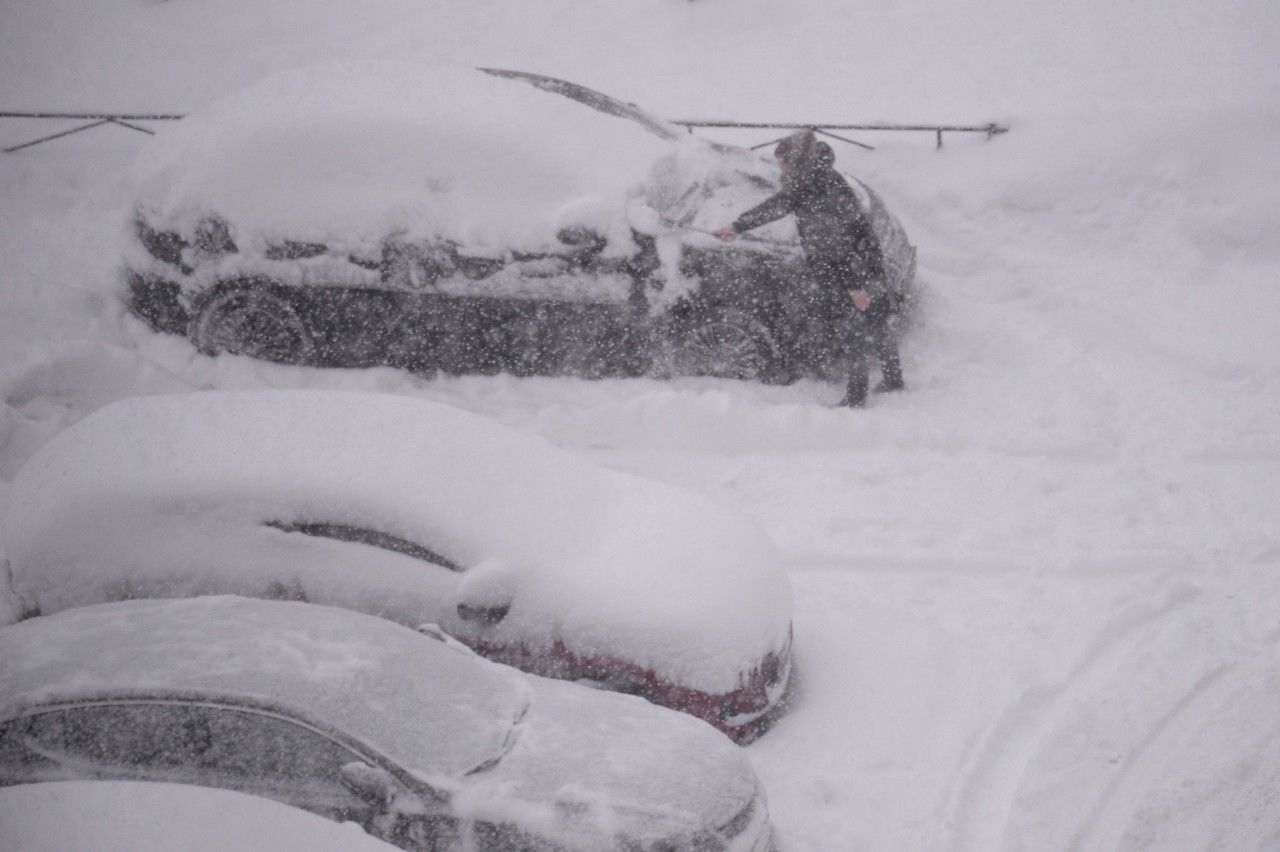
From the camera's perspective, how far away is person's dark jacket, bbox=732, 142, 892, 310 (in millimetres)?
6645

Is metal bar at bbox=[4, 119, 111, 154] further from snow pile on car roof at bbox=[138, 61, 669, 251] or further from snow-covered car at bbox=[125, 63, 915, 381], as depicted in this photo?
snow pile on car roof at bbox=[138, 61, 669, 251]

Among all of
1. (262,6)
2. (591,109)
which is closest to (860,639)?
(591,109)

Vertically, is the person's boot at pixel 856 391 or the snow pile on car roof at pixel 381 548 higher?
the snow pile on car roof at pixel 381 548

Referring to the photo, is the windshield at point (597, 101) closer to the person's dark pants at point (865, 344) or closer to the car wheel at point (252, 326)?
the person's dark pants at point (865, 344)

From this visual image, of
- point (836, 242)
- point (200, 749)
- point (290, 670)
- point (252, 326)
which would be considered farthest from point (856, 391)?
point (200, 749)

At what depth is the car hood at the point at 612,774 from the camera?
11.4 feet

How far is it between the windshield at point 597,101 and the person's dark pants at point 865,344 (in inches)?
79.3

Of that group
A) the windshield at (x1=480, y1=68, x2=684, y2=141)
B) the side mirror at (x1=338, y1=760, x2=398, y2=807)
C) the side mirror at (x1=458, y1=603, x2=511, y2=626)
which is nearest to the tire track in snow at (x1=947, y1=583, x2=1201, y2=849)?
the side mirror at (x1=458, y1=603, x2=511, y2=626)

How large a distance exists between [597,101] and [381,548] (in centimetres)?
428

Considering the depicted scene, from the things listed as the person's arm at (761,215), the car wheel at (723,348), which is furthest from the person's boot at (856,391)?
the person's arm at (761,215)

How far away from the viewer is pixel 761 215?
681 centimetres

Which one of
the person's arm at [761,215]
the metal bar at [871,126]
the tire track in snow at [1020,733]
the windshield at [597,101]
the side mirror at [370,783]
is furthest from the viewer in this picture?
the metal bar at [871,126]

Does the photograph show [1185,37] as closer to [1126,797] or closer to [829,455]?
[829,455]

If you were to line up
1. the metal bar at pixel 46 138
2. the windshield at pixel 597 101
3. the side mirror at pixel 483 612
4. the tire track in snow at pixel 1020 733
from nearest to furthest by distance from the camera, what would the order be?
the tire track in snow at pixel 1020 733, the side mirror at pixel 483 612, the windshield at pixel 597 101, the metal bar at pixel 46 138
